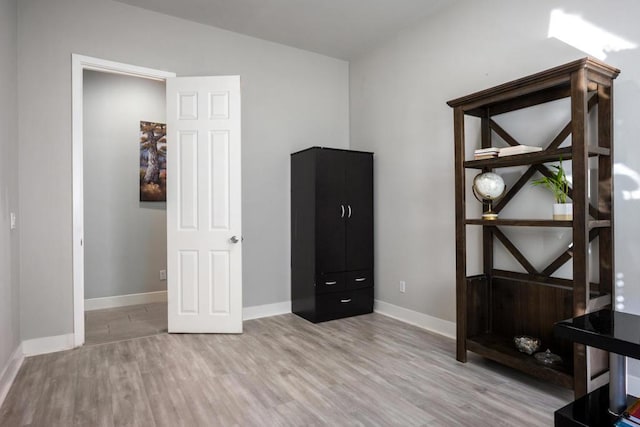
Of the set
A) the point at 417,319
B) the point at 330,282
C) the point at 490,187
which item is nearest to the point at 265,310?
the point at 330,282

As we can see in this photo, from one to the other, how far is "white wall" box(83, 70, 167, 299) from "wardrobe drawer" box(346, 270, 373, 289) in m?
2.48

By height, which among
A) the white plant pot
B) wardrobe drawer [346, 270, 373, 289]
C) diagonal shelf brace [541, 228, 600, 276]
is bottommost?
wardrobe drawer [346, 270, 373, 289]

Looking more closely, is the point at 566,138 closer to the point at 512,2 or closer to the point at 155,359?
the point at 512,2

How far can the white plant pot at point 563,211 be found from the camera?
2.27 meters

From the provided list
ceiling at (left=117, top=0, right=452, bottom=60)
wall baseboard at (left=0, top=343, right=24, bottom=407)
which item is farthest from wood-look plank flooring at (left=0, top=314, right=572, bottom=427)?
ceiling at (left=117, top=0, right=452, bottom=60)

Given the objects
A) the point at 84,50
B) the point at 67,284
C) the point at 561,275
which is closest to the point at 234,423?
the point at 67,284

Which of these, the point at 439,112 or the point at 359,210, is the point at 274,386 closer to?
the point at 359,210

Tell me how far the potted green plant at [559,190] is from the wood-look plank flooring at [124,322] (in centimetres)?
335

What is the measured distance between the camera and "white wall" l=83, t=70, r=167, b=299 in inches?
176

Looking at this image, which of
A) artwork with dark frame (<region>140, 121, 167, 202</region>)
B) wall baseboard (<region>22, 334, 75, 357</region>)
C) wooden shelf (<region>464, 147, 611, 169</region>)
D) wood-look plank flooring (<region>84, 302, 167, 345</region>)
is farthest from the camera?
artwork with dark frame (<region>140, 121, 167, 202</region>)

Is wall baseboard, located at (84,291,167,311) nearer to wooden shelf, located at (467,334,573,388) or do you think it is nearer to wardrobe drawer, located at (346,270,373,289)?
wardrobe drawer, located at (346,270,373,289)

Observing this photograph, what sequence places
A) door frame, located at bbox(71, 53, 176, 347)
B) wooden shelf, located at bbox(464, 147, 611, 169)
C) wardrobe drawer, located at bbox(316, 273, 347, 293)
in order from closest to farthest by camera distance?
wooden shelf, located at bbox(464, 147, 611, 169), door frame, located at bbox(71, 53, 176, 347), wardrobe drawer, located at bbox(316, 273, 347, 293)

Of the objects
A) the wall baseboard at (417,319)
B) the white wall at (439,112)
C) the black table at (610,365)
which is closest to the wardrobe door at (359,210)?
the white wall at (439,112)

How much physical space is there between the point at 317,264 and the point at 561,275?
6.70 feet
